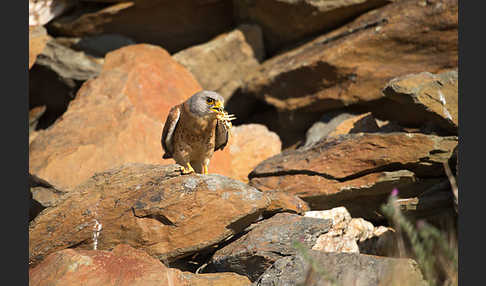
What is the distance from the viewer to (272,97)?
863cm

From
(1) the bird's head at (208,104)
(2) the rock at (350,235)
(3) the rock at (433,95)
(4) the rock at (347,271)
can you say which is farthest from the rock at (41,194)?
(3) the rock at (433,95)

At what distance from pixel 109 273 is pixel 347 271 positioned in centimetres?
191

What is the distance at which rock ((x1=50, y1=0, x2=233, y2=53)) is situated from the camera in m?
9.02

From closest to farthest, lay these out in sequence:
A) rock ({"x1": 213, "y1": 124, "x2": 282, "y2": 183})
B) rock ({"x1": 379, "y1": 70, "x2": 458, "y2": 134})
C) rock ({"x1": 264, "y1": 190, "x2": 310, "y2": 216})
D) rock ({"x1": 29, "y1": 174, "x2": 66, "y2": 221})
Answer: rock ({"x1": 264, "y1": 190, "x2": 310, "y2": 216})
rock ({"x1": 379, "y1": 70, "x2": 458, "y2": 134})
rock ({"x1": 29, "y1": 174, "x2": 66, "y2": 221})
rock ({"x1": 213, "y1": 124, "x2": 282, "y2": 183})

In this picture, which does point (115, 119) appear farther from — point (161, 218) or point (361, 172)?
point (361, 172)

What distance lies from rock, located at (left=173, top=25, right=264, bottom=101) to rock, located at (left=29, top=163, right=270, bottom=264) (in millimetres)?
4635

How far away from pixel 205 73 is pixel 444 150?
4860 mm

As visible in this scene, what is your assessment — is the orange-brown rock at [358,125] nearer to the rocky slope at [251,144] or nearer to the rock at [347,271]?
the rocky slope at [251,144]

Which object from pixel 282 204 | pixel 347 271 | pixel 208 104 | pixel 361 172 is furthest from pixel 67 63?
pixel 347 271

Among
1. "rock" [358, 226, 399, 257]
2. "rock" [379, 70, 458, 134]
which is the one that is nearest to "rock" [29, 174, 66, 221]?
"rock" [358, 226, 399, 257]

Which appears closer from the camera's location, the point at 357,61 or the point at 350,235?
the point at 350,235

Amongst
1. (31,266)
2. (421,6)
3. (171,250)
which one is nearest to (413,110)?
(421,6)

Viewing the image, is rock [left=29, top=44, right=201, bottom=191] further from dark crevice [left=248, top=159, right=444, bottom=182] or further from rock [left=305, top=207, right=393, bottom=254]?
rock [left=305, top=207, right=393, bottom=254]

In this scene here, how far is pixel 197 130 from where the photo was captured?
555 centimetres
